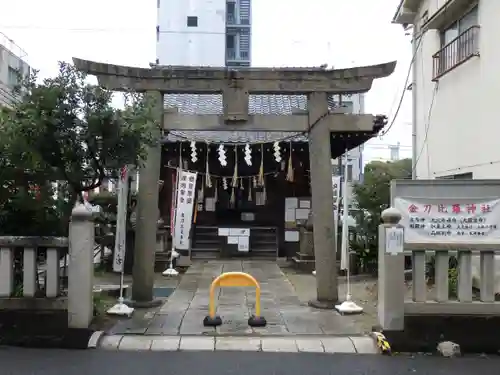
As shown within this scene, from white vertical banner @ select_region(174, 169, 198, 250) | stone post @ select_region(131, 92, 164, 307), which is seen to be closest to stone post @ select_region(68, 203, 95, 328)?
stone post @ select_region(131, 92, 164, 307)

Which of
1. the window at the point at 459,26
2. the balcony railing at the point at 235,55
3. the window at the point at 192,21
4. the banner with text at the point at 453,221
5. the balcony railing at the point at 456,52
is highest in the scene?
the window at the point at 192,21

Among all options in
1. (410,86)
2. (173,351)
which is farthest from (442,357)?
(410,86)

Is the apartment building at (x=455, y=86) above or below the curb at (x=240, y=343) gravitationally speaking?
above

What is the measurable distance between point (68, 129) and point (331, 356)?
4884mm

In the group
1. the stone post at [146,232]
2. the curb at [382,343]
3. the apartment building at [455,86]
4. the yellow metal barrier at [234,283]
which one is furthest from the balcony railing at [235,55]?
the curb at [382,343]

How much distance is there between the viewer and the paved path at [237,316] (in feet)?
27.4

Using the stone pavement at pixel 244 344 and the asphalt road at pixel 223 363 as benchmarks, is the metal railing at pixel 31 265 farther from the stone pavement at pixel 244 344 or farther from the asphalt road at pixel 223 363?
the stone pavement at pixel 244 344

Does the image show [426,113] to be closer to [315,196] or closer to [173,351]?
[315,196]

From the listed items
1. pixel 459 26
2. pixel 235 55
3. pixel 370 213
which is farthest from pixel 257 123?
pixel 235 55

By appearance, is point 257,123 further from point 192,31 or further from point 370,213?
point 192,31

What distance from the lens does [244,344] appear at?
7625 millimetres

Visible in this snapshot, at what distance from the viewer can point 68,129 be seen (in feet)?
25.7

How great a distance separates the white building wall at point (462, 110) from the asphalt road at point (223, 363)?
5.19m

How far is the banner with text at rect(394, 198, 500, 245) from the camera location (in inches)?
314
